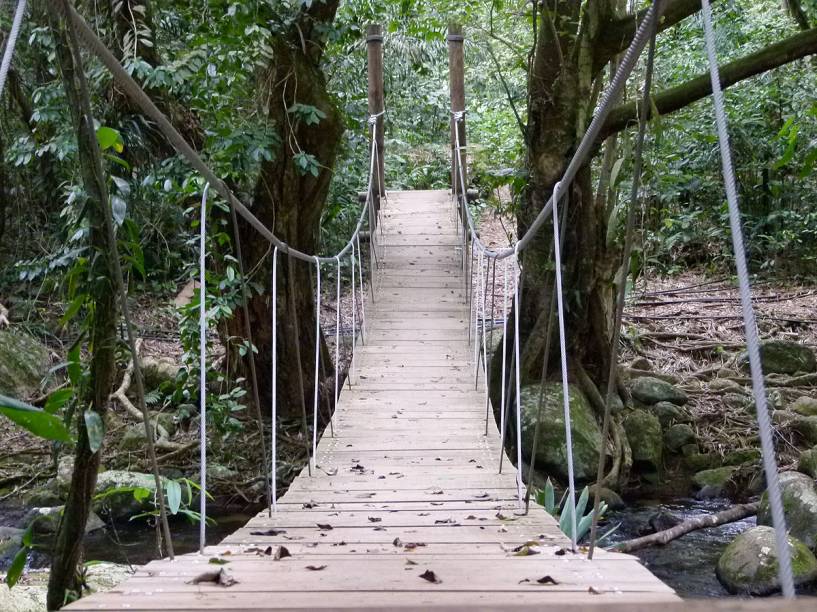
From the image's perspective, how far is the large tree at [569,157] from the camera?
4.28 metres

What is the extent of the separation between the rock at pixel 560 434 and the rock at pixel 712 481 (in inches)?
22.3

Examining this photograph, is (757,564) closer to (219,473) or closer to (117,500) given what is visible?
(219,473)

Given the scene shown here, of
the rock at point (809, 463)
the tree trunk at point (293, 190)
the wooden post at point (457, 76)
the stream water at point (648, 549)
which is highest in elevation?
the wooden post at point (457, 76)

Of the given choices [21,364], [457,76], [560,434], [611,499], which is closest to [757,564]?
[611,499]

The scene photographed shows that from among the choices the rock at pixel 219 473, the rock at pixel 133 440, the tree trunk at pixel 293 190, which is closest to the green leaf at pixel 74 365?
the tree trunk at pixel 293 190

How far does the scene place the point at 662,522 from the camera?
13.9 feet

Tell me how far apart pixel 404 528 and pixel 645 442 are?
3.17m

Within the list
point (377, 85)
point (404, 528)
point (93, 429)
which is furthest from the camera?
point (377, 85)

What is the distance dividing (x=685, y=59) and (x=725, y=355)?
104 inches

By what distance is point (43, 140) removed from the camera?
4246 millimetres

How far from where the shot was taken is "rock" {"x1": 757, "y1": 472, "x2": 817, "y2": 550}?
3.81m

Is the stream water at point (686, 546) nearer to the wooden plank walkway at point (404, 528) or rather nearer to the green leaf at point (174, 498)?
the wooden plank walkway at point (404, 528)

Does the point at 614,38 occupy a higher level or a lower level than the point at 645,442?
higher

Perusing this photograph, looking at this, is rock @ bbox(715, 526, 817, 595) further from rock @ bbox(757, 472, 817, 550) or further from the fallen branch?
the fallen branch
